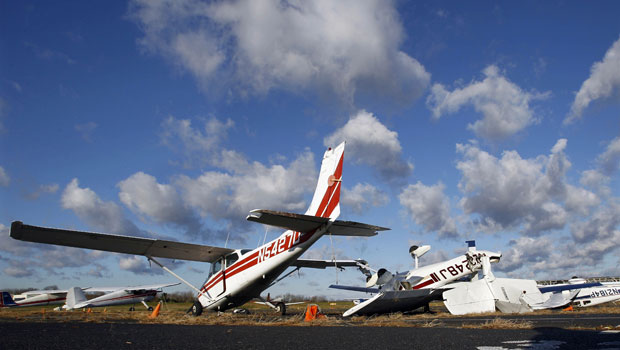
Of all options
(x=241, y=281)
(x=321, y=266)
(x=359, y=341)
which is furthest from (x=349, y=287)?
(x=359, y=341)

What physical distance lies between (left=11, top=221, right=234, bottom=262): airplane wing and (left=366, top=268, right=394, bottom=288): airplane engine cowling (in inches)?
251

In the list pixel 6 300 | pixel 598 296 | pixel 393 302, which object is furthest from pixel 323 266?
pixel 6 300

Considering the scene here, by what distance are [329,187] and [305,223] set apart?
5.36 ft

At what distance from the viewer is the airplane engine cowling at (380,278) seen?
57.6ft

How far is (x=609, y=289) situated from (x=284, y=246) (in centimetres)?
1939

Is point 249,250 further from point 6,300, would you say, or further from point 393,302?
point 6,300

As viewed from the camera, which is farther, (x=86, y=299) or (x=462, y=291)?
(x=86, y=299)

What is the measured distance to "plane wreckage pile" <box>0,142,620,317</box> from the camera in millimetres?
12219

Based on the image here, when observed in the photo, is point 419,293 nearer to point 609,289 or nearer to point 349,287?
point 349,287

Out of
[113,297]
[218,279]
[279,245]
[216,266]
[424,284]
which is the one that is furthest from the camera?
[113,297]

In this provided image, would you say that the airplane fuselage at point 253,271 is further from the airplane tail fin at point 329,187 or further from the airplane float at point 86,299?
the airplane float at point 86,299

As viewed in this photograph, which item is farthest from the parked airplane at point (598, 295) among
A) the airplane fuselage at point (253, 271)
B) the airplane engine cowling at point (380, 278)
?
the airplane fuselage at point (253, 271)

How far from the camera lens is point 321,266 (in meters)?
20.7

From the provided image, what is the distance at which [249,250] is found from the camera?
15.6 metres
